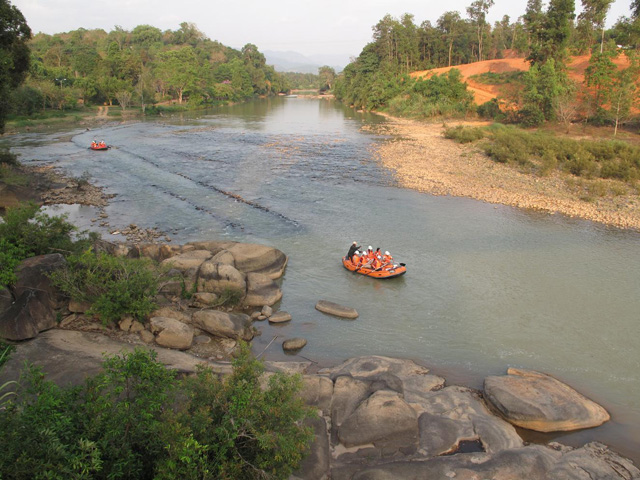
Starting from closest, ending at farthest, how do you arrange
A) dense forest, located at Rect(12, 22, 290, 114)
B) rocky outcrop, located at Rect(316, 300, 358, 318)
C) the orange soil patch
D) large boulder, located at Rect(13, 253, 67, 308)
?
large boulder, located at Rect(13, 253, 67, 308), rocky outcrop, located at Rect(316, 300, 358, 318), the orange soil patch, dense forest, located at Rect(12, 22, 290, 114)

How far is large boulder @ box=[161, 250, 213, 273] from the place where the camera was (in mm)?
16109

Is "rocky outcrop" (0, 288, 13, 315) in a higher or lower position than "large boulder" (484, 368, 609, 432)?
higher

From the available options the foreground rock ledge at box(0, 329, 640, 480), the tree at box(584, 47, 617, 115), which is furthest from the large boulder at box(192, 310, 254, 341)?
the tree at box(584, 47, 617, 115)

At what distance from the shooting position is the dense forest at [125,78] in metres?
59.5

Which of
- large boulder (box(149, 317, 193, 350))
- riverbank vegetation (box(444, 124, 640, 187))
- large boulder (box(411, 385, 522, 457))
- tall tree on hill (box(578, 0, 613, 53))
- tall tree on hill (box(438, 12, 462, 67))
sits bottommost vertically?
large boulder (box(411, 385, 522, 457))

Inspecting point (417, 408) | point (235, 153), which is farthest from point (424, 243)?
point (235, 153)

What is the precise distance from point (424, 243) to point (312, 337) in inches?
358

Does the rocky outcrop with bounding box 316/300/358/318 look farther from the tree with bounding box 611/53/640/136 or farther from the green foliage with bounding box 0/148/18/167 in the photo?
the tree with bounding box 611/53/640/136

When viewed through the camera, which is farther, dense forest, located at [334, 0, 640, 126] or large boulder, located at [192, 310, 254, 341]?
dense forest, located at [334, 0, 640, 126]

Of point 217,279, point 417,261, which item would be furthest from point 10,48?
point 417,261

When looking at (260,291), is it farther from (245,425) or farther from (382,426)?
(245,425)

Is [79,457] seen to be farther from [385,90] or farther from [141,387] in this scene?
[385,90]

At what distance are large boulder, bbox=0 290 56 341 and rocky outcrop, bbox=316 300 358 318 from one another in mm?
7761

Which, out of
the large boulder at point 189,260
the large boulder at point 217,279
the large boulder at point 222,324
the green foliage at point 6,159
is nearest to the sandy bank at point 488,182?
the large boulder at point 189,260
